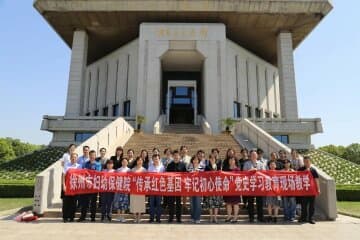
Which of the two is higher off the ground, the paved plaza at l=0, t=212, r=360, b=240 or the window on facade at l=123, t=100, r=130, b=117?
the window on facade at l=123, t=100, r=130, b=117

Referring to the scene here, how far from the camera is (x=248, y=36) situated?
97.3 ft

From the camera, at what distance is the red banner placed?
24.2 feet

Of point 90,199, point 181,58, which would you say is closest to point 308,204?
point 90,199

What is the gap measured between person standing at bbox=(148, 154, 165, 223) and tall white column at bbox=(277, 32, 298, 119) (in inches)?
798

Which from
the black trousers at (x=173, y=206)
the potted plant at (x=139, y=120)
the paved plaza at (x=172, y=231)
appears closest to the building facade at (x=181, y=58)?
Answer: the potted plant at (x=139, y=120)

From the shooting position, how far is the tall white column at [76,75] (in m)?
25.8

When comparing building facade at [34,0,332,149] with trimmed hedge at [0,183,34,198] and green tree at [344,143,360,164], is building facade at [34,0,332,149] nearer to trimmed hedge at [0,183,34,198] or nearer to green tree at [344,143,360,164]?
trimmed hedge at [0,183,34,198]

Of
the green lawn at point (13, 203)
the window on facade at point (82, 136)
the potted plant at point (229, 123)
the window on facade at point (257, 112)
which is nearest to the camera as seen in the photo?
the green lawn at point (13, 203)

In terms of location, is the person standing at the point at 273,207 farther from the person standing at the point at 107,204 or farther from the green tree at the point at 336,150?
the green tree at the point at 336,150

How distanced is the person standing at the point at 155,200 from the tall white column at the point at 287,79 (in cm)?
2028

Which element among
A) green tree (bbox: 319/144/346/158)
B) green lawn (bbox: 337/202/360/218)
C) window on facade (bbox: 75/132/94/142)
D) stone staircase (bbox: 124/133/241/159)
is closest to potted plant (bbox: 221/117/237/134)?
stone staircase (bbox: 124/133/241/159)

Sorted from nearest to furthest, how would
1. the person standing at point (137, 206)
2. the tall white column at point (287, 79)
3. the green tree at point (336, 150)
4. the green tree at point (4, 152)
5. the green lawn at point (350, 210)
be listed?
the person standing at point (137, 206), the green lawn at point (350, 210), the tall white column at point (287, 79), the green tree at point (4, 152), the green tree at point (336, 150)

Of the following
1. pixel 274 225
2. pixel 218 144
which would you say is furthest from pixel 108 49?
pixel 274 225

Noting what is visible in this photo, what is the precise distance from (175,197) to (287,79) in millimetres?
21837
